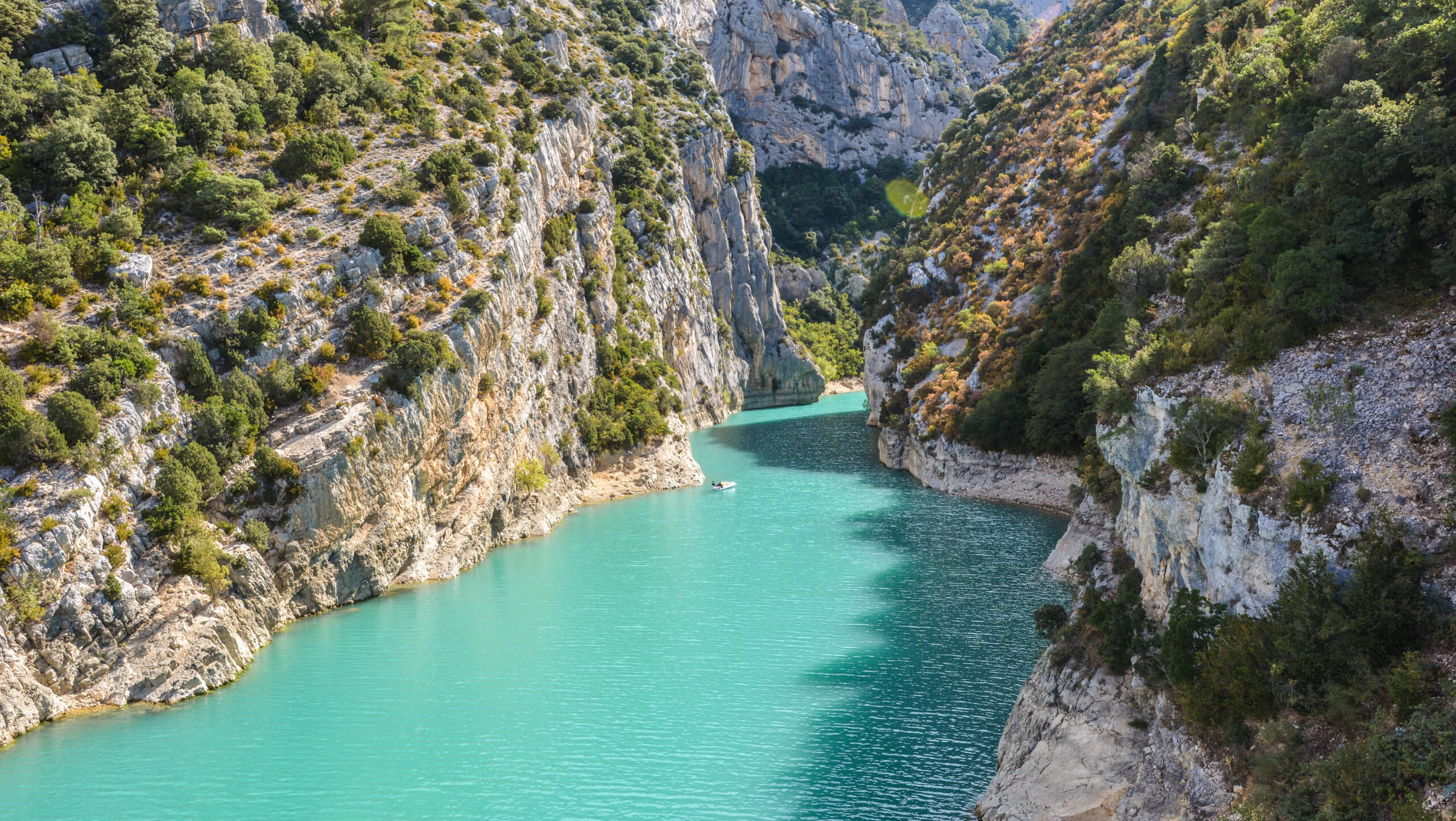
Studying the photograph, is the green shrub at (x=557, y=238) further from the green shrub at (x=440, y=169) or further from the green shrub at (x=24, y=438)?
the green shrub at (x=24, y=438)

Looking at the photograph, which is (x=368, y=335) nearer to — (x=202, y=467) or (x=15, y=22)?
(x=202, y=467)

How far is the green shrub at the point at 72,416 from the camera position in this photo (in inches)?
1207

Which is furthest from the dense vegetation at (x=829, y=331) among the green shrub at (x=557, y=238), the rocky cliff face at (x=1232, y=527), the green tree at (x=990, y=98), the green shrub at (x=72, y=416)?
the rocky cliff face at (x=1232, y=527)

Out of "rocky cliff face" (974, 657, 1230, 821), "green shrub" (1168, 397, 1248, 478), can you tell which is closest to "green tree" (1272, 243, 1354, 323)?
"green shrub" (1168, 397, 1248, 478)

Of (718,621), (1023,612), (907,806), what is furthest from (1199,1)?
(907,806)

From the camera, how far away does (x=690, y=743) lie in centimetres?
2595

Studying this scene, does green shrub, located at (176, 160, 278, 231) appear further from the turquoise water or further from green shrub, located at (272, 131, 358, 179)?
the turquoise water

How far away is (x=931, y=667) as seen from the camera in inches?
1199

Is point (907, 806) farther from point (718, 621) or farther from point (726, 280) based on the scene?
point (726, 280)

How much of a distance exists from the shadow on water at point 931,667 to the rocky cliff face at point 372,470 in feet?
69.6

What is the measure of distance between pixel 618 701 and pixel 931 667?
11024 millimetres

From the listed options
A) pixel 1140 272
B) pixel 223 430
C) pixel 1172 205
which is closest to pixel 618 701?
pixel 223 430

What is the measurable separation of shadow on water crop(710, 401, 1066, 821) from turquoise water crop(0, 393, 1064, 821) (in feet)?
0.37

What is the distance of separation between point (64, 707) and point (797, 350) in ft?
324
